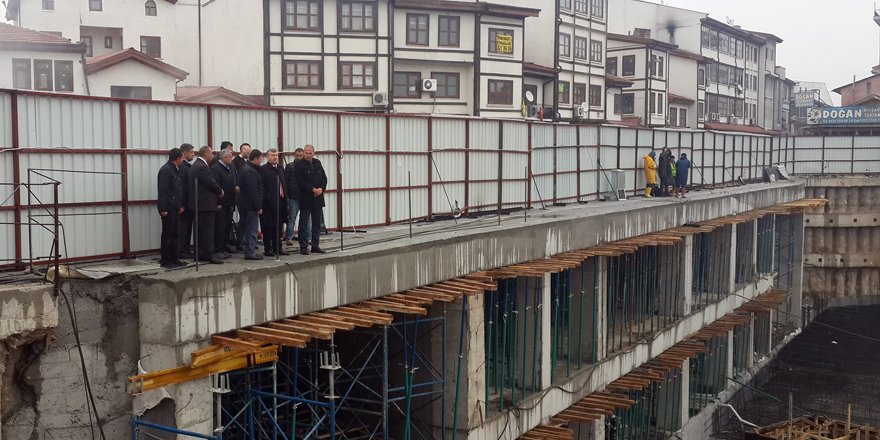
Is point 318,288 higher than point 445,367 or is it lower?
higher

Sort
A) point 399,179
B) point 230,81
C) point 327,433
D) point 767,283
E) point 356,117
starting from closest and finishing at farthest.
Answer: point 327,433 < point 356,117 < point 399,179 < point 767,283 < point 230,81

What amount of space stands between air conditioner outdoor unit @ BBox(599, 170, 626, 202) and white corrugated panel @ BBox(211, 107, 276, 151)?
1657 cm

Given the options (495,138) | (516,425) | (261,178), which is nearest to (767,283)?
(495,138)

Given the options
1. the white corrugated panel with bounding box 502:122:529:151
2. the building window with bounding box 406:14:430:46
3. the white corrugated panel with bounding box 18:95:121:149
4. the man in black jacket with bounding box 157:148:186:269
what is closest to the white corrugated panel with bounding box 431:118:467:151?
the white corrugated panel with bounding box 502:122:529:151

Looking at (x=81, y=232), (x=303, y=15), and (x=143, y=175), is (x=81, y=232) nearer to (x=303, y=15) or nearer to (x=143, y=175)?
(x=143, y=175)

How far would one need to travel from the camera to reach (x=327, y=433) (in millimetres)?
16516

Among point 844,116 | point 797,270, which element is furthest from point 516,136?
point 844,116

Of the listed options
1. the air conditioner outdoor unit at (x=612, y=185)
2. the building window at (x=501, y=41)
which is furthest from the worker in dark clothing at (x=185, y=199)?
the building window at (x=501, y=41)

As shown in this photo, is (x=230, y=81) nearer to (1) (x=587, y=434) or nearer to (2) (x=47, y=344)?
(1) (x=587, y=434)

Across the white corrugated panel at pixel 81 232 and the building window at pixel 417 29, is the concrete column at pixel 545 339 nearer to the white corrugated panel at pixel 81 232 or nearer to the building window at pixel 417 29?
the white corrugated panel at pixel 81 232

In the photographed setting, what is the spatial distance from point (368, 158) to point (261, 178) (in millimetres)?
4973

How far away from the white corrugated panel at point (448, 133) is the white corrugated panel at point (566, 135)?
226 inches

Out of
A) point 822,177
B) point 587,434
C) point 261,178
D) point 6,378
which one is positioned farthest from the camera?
point 822,177

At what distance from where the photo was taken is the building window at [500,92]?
151ft
